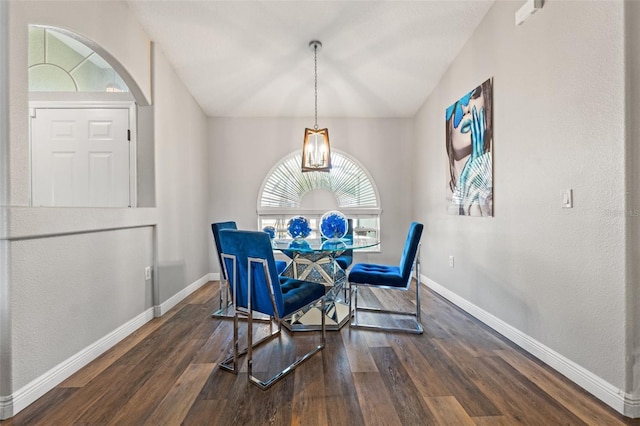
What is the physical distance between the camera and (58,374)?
5.88ft

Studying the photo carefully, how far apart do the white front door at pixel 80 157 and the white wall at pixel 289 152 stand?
1.73 meters

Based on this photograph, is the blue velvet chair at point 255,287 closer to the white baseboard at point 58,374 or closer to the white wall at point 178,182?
the white baseboard at point 58,374

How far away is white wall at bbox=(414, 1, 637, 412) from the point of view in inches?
62.2

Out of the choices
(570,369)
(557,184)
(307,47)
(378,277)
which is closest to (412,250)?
(378,277)

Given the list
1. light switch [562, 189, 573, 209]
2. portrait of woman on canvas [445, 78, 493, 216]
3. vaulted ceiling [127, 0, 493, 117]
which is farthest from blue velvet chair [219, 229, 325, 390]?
vaulted ceiling [127, 0, 493, 117]

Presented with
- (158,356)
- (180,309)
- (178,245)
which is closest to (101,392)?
(158,356)

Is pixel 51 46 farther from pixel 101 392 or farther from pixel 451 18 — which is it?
pixel 451 18

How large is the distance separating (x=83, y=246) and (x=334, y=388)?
1.84m

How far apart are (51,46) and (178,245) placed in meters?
2.08

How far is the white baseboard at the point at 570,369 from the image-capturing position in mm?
1516

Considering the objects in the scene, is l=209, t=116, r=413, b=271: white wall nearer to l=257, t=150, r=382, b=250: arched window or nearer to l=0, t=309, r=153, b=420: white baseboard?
l=257, t=150, r=382, b=250: arched window

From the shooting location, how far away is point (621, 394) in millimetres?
1538

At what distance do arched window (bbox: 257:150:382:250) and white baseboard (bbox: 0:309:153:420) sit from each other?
243 centimetres

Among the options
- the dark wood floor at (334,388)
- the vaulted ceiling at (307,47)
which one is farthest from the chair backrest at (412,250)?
the vaulted ceiling at (307,47)
